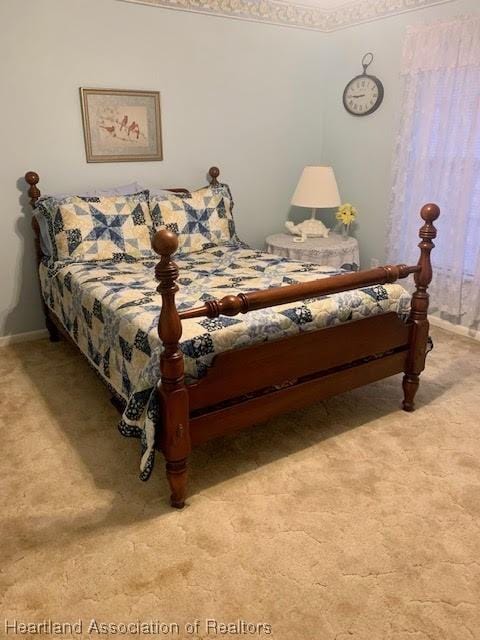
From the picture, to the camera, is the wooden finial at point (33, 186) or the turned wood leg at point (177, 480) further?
the wooden finial at point (33, 186)

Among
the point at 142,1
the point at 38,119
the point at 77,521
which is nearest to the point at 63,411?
the point at 77,521

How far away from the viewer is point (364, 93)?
377cm

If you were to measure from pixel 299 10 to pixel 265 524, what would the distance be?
370 cm

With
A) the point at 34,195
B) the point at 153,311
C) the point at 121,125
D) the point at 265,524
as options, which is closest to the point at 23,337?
the point at 34,195

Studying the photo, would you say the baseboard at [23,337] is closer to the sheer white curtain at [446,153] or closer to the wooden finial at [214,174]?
the wooden finial at [214,174]

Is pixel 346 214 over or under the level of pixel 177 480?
over

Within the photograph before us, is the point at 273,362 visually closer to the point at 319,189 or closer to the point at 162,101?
the point at 319,189

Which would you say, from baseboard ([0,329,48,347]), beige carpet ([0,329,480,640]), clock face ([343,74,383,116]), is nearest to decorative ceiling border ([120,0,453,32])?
clock face ([343,74,383,116])

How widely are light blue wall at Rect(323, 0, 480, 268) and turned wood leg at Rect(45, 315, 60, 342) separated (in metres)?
2.44

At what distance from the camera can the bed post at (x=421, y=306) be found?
2256mm

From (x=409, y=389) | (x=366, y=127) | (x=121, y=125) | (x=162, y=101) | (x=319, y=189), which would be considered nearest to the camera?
(x=409, y=389)

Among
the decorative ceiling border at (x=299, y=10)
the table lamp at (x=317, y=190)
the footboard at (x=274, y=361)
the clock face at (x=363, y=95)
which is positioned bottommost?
the footboard at (x=274, y=361)

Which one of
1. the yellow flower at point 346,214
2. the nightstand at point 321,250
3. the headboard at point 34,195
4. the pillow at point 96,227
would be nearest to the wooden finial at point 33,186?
the headboard at point 34,195

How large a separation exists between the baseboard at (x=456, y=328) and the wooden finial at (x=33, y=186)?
2.83 meters
